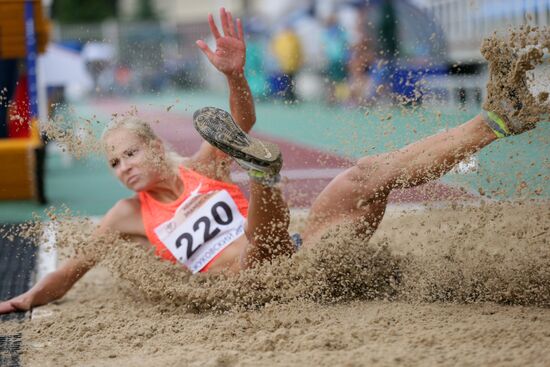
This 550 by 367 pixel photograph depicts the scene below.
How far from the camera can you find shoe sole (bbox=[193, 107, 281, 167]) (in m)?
3.21

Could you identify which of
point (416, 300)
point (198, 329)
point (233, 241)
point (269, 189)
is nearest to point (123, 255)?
point (233, 241)

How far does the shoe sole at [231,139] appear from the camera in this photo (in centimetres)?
321

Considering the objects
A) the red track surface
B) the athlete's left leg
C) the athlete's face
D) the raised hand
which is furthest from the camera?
the athlete's face

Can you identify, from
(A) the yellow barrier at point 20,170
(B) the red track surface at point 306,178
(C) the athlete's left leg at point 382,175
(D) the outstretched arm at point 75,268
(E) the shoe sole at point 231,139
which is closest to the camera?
(E) the shoe sole at point 231,139

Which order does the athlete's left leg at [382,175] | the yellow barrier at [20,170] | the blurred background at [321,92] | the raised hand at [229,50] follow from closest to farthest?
the athlete's left leg at [382,175], the blurred background at [321,92], the raised hand at [229,50], the yellow barrier at [20,170]

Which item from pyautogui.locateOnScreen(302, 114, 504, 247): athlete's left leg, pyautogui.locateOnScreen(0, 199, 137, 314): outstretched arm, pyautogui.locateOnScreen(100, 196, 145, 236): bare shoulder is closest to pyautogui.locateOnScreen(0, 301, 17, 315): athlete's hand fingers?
pyautogui.locateOnScreen(0, 199, 137, 314): outstretched arm

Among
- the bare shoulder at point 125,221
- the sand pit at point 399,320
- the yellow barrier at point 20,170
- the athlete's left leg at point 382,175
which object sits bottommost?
the yellow barrier at point 20,170

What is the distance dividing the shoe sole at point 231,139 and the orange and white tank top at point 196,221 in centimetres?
86

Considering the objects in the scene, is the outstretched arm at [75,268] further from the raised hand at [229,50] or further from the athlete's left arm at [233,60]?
the raised hand at [229,50]

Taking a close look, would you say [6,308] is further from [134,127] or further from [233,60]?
[233,60]

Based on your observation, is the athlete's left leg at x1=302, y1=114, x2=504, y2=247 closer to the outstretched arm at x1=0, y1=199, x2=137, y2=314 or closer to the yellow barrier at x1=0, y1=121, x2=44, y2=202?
the outstretched arm at x1=0, y1=199, x2=137, y2=314

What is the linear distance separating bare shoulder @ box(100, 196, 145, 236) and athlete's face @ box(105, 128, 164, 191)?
0.69 feet

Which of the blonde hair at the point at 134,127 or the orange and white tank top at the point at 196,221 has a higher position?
the blonde hair at the point at 134,127

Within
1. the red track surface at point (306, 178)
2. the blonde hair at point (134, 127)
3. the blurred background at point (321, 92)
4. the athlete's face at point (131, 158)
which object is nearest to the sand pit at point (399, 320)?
the red track surface at point (306, 178)
